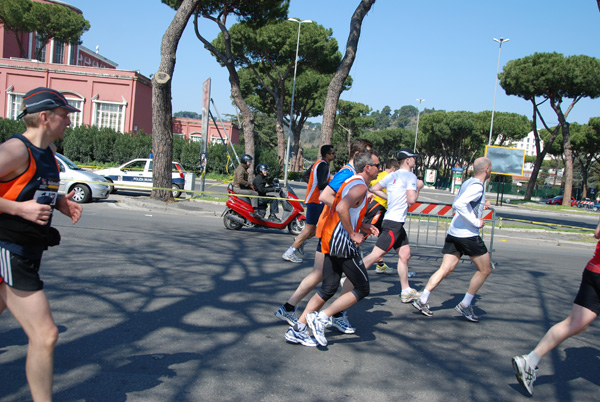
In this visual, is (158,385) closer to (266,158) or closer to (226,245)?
(226,245)

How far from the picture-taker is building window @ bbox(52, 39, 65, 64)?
2083 inches

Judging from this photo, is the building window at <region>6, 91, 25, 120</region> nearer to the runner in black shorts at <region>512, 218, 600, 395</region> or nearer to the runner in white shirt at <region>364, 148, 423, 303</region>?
the runner in white shirt at <region>364, 148, 423, 303</region>

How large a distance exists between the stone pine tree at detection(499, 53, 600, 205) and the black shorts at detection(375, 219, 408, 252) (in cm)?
3548

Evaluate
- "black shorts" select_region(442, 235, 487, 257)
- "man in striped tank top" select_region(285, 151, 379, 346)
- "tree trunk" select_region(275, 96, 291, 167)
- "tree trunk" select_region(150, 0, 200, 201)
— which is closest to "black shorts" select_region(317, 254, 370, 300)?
"man in striped tank top" select_region(285, 151, 379, 346)

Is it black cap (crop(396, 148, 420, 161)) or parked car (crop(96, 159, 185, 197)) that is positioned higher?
black cap (crop(396, 148, 420, 161))

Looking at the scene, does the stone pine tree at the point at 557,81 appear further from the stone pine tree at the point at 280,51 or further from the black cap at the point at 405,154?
the black cap at the point at 405,154

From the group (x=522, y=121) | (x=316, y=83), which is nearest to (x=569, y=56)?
(x=316, y=83)

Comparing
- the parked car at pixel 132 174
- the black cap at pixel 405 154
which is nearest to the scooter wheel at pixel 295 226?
the black cap at pixel 405 154

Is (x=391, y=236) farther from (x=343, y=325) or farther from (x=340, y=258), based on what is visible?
(x=340, y=258)

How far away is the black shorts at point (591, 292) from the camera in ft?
12.5

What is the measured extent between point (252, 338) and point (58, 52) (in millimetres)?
57963

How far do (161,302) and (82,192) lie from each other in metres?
10.3

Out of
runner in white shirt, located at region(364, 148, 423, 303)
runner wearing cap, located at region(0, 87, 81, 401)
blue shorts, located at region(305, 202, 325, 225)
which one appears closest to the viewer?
runner wearing cap, located at region(0, 87, 81, 401)

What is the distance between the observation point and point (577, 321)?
3.87m
